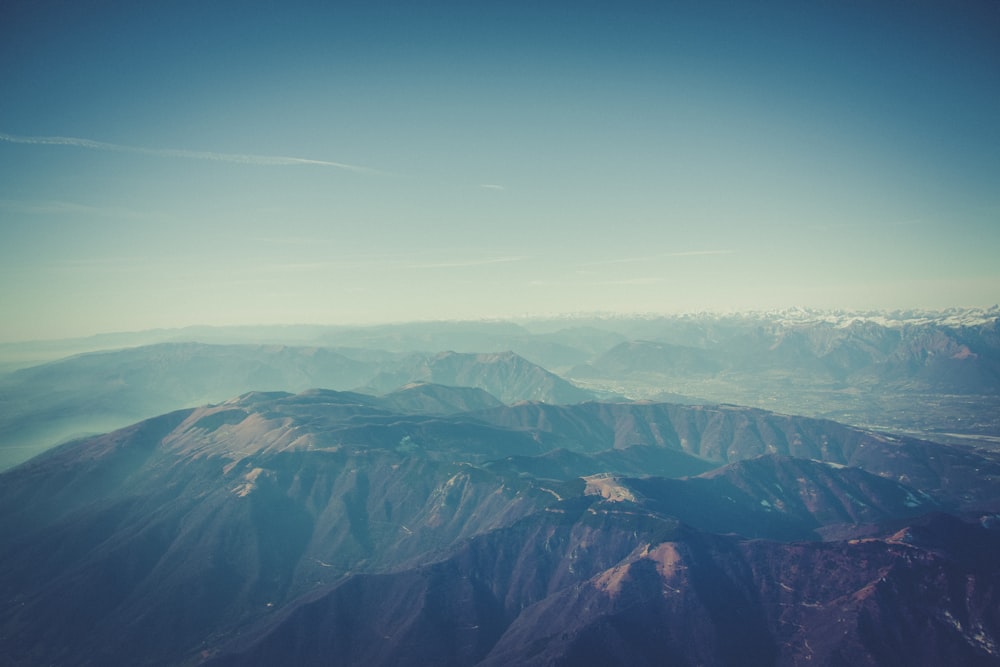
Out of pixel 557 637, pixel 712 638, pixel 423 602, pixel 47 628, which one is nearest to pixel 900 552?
pixel 712 638

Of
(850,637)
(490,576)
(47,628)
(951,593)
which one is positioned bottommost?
(47,628)

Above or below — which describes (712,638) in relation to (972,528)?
below

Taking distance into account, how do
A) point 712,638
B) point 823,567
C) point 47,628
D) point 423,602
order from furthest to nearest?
1. point 47,628
2. point 423,602
3. point 823,567
4. point 712,638

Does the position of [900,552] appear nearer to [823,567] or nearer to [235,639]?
[823,567]

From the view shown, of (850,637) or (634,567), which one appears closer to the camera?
(850,637)

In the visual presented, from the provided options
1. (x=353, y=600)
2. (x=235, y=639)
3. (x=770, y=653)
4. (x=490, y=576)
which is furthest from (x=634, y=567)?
(x=235, y=639)

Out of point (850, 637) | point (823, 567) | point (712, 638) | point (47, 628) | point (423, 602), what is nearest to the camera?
point (850, 637)

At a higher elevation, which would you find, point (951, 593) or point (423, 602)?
point (951, 593)

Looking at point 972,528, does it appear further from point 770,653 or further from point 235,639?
point 235,639

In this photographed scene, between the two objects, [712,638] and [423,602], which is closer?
[712,638]
